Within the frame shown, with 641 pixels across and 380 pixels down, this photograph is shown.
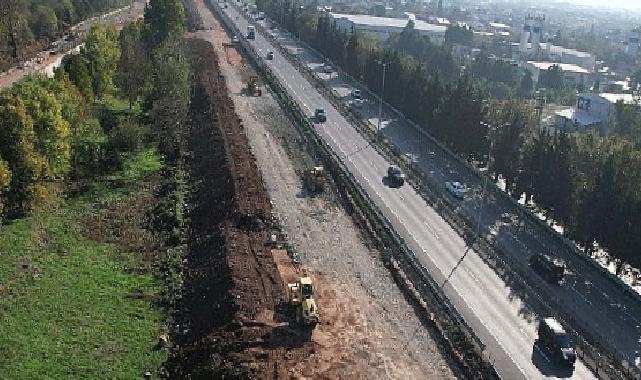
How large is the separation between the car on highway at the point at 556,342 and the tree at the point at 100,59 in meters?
57.6

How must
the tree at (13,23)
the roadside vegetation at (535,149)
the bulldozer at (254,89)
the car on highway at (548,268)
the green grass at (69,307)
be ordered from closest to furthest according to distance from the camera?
the green grass at (69,307)
the car on highway at (548,268)
the roadside vegetation at (535,149)
the bulldozer at (254,89)
the tree at (13,23)

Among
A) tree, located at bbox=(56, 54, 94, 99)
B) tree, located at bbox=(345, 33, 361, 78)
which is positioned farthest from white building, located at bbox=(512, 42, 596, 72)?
tree, located at bbox=(56, 54, 94, 99)

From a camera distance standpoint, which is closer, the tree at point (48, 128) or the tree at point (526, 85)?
the tree at point (48, 128)

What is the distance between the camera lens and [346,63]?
10881cm

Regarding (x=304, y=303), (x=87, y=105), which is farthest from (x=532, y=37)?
(x=304, y=303)

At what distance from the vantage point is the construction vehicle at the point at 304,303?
33.5 metres

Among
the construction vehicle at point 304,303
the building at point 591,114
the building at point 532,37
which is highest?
the construction vehicle at point 304,303

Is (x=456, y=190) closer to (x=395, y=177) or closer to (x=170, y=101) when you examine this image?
(x=395, y=177)

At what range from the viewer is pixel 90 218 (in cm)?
4778

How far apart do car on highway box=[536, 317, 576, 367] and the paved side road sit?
4.13 metres

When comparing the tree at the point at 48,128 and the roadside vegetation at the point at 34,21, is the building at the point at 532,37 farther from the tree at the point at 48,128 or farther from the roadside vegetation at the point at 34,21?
the tree at the point at 48,128

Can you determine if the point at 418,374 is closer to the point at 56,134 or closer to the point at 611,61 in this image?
the point at 56,134

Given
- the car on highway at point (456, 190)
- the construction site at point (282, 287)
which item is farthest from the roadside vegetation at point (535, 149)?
the construction site at point (282, 287)

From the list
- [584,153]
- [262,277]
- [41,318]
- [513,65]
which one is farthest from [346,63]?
[41,318]
